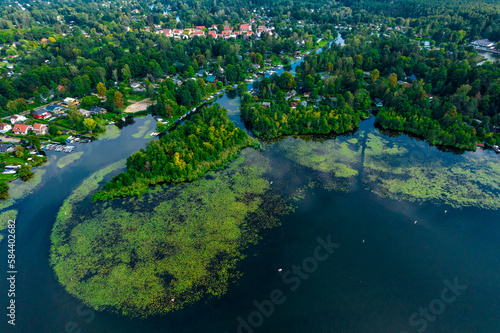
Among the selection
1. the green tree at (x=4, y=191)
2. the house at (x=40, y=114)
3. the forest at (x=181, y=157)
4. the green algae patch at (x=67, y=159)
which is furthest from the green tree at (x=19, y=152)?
the forest at (x=181, y=157)

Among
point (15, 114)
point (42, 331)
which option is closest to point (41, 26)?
point (15, 114)

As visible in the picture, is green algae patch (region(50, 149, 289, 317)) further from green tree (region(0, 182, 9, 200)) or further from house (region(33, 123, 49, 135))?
house (region(33, 123, 49, 135))

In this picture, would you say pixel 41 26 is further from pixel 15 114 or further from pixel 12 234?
pixel 12 234

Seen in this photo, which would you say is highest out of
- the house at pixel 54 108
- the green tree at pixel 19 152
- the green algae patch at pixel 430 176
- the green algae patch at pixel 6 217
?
the house at pixel 54 108

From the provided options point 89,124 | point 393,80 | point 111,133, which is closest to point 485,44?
point 393,80

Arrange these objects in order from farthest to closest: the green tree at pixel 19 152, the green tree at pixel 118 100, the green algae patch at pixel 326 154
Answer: the green tree at pixel 118 100 → the green tree at pixel 19 152 → the green algae patch at pixel 326 154

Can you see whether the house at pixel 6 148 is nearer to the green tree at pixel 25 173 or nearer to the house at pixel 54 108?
the green tree at pixel 25 173

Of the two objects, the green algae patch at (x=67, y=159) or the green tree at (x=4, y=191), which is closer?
the green tree at (x=4, y=191)
